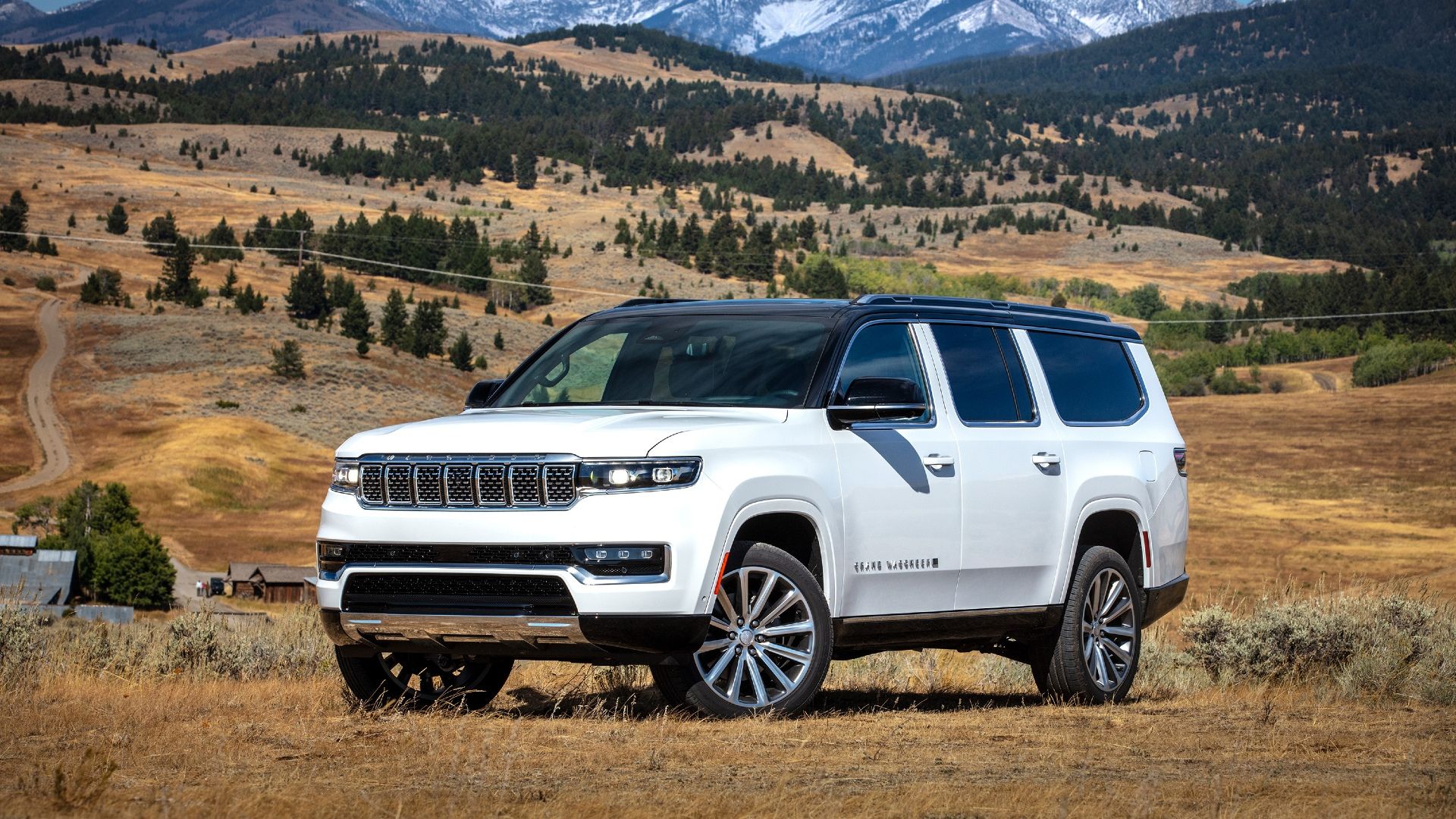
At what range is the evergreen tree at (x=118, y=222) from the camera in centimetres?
15212

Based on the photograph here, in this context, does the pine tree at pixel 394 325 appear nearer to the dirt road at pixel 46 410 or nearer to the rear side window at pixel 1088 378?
the dirt road at pixel 46 410

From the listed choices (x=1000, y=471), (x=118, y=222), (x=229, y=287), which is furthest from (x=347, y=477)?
(x=118, y=222)

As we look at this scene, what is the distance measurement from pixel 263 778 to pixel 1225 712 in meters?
5.67

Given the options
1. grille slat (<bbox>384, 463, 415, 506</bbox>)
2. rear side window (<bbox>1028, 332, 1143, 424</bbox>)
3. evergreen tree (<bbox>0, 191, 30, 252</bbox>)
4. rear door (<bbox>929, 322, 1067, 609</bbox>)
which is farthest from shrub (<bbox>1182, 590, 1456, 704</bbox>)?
evergreen tree (<bbox>0, 191, 30, 252</bbox>)

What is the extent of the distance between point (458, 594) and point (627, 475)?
0.98 m

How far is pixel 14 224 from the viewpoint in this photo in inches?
5694

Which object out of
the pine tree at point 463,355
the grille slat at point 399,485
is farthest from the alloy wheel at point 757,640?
the pine tree at point 463,355

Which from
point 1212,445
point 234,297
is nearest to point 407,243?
point 234,297

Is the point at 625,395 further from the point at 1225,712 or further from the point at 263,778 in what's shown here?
the point at 1225,712

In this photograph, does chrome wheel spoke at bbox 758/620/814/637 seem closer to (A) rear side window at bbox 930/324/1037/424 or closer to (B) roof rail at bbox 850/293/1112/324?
(A) rear side window at bbox 930/324/1037/424

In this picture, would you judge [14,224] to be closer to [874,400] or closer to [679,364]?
[679,364]

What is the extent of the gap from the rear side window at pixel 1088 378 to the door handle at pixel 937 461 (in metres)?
1.36

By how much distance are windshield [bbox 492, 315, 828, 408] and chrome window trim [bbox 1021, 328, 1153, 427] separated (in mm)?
1823

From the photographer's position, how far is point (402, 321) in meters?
112
